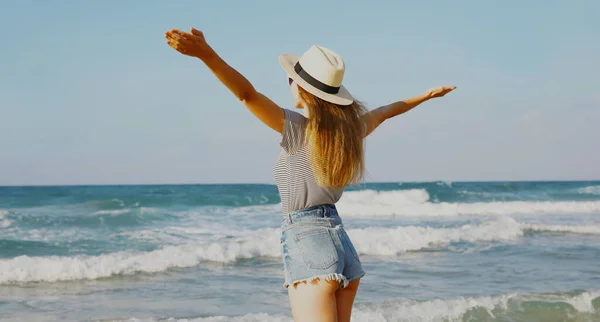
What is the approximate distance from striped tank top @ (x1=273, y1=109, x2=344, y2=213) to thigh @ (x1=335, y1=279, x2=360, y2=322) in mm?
394

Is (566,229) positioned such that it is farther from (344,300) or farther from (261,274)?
(344,300)

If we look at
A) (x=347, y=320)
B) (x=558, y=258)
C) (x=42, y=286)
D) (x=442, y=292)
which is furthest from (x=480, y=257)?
(x=347, y=320)

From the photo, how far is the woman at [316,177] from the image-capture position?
2.50 metres

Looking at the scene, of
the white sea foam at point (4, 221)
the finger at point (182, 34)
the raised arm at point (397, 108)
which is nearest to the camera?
the finger at point (182, 34)

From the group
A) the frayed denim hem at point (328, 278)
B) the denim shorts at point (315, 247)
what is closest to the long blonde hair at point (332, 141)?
the denim shorts at point (315, 247)

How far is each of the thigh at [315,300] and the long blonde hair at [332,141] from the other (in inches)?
15.8

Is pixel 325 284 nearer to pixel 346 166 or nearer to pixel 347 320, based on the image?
pixel 347 320

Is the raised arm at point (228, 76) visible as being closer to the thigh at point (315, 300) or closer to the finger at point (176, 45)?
the finger at point (176, 45)

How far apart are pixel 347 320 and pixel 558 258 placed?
8.60 m

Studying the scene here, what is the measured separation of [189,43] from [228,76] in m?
0.18

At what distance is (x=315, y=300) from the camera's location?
251cm

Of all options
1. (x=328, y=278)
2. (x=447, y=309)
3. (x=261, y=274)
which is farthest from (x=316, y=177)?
(x=261, y=274)

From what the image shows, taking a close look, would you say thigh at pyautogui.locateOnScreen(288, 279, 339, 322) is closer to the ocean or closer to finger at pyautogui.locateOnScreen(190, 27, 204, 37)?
finger at pyautogui.locateOnScreen(190, 27, 204, 37)

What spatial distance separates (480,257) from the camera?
10422 mm
